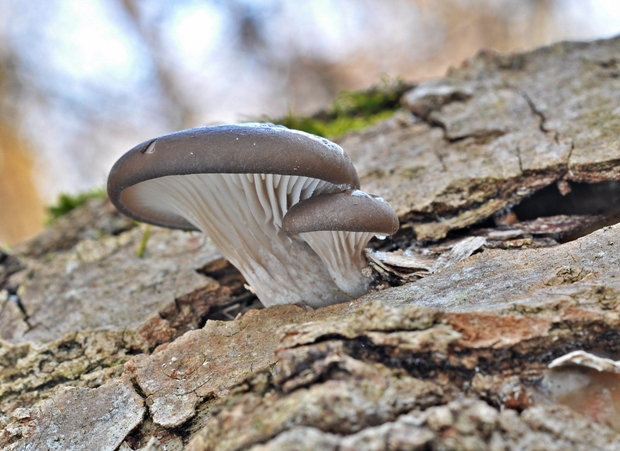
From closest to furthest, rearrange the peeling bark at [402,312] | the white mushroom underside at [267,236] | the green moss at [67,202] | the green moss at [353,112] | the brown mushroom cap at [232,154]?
the peeling bark at [402,312], the brown mushroom cap at [232,154], the white mushroom underside at [267,236], the green moss at [353,112], the green moss at [67,202]

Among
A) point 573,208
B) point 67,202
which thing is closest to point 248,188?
point 573,208

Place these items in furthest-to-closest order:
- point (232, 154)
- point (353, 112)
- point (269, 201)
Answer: point (353, 112), point (269, 201), point (232, 154)

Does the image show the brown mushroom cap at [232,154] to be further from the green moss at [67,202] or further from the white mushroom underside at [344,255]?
the green moss at [67,202]

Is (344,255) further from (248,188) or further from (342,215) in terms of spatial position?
(248,188)

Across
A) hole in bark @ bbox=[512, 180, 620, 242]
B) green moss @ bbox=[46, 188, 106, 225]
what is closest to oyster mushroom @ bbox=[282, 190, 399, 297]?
hole in bark @ bbox=[512, 180, 620, 242]

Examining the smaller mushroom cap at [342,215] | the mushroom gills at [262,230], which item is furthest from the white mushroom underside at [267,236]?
the smaller mushroom cap at [342,215]

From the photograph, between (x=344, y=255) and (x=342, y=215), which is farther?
(x=344, y=255)
